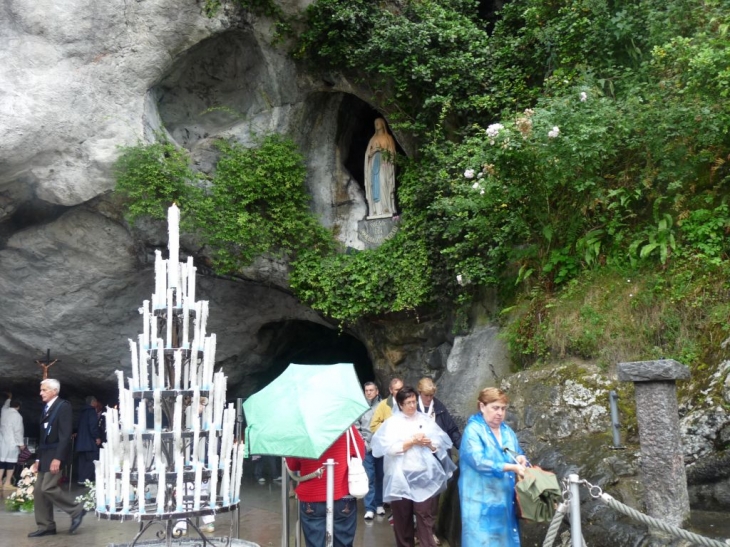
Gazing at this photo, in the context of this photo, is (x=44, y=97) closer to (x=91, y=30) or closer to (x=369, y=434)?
(x=91, y=30)

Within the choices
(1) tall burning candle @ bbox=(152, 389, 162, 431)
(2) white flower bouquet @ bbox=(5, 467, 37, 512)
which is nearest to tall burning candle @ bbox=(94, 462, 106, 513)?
(1) tall burning candle @ bbox=(152, 389, 162, 431)

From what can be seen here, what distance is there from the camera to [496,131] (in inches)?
318

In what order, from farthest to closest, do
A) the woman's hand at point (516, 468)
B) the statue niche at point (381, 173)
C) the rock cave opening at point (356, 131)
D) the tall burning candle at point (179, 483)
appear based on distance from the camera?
Answer: the rock cave opening at point (356, 131), the statue niche at point (381, 173), the tall burning candle at point (179, 483), the woman's hand at point (516, 468)

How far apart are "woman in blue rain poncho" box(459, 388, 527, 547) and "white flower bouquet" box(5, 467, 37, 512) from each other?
23.8 feet

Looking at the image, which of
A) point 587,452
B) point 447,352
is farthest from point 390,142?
point 587,452

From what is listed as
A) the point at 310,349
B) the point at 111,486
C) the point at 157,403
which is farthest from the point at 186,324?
the point at 310,349

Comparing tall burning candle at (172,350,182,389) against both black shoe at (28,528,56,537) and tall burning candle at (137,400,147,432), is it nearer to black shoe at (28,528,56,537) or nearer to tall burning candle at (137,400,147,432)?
tall burning candle at (137,400,147,432)

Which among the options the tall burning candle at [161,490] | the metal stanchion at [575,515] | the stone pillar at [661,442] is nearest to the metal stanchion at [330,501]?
the tall burning candle at [161,490]

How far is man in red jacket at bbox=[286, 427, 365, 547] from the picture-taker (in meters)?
5.26

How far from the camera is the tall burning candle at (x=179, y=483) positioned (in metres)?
4.93

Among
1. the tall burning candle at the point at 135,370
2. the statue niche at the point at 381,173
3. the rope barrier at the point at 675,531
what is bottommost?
the rope barrier at the point at 675,531

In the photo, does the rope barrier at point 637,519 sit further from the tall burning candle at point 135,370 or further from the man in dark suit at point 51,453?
the man in dark suit at point 51,453

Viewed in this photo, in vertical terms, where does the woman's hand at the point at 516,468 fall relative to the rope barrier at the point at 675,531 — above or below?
above

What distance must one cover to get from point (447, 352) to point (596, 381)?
142 inches
